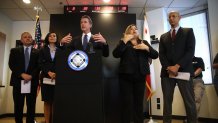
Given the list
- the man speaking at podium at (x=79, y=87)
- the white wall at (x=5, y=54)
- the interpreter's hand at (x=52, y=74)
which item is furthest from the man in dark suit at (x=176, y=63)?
the white wall at (x=5, y=54)

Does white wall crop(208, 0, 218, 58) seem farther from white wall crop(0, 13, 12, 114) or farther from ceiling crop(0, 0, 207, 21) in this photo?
white wall crop(0, 13, 12, 114)

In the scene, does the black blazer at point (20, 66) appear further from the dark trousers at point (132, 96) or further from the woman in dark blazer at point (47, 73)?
the dark trousers at point (132, 96)

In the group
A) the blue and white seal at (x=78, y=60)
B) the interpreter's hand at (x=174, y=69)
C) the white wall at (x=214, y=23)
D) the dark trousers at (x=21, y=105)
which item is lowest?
the dark trousers at (x=21, y=105)

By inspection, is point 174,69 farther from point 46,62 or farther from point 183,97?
point 46,62

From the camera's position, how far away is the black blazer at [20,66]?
8.61 feet

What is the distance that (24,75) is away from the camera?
258cm

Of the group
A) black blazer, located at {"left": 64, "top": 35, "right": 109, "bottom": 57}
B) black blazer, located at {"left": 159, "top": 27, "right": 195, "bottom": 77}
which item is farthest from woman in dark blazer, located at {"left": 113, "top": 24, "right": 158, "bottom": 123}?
black blazer, located at {"left": 64, "top": 35, "right": 109, "bottom": 57}

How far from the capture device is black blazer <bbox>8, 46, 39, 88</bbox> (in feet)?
8.61

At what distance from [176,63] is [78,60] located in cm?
120

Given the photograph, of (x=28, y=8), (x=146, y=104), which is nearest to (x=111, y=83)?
(x=146, y=104)

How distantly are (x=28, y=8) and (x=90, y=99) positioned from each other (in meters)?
4.21

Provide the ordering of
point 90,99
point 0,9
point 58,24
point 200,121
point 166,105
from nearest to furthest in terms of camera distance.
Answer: point 90,99, point 166,105, point 200,121, point 58,24, point 0,9

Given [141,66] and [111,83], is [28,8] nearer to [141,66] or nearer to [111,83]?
[111,83]

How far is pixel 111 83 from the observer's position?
442 cm
